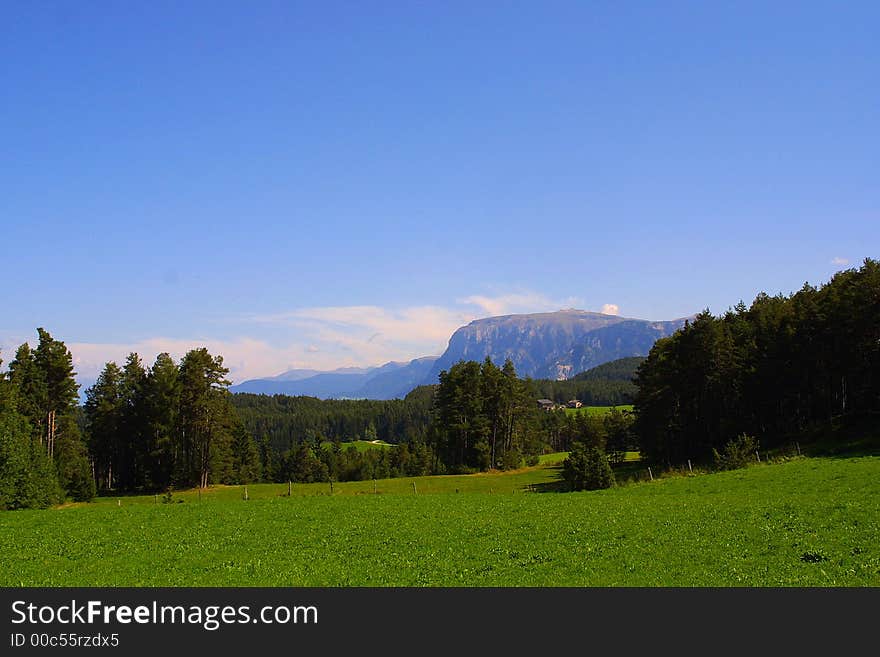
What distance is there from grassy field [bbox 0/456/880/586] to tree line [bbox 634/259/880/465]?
115ft

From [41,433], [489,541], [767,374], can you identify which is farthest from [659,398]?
[41,433]

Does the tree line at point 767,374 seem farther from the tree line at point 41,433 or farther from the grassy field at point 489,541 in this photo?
the tree line at point 41,433

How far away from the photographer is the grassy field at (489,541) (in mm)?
21406

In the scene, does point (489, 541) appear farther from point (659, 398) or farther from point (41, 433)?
point (41, 433)

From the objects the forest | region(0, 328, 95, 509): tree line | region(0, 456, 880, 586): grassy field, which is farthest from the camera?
the forest

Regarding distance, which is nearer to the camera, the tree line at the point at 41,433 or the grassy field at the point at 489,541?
the grassy field at the point at 489,541

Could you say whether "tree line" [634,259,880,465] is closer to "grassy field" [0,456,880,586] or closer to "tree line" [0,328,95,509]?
"grassy field" [0,456,880,586]

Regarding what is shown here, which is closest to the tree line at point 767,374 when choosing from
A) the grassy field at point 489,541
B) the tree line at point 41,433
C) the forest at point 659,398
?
the forest at point 659,398

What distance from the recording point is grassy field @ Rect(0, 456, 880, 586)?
21406 mm

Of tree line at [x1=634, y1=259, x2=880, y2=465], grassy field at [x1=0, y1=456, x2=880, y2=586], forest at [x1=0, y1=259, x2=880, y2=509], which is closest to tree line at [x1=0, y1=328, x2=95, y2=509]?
forest at [x1=0, y1=259, x2=880, y2=509]

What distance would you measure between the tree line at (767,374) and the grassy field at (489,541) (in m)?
35.0

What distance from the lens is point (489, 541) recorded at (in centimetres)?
2895

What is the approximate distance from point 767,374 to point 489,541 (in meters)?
71.7
